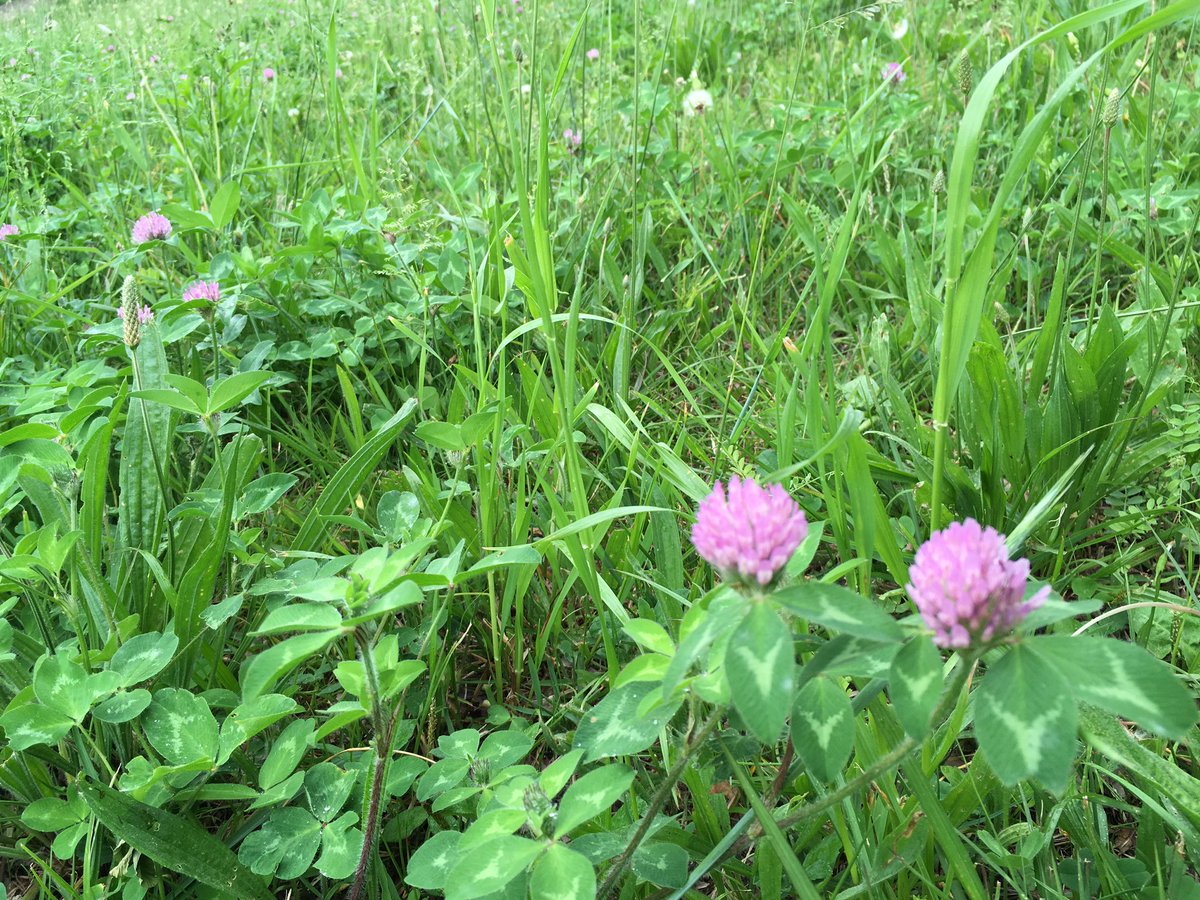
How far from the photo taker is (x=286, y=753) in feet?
3.46

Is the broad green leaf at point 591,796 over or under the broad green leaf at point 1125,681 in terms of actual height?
under

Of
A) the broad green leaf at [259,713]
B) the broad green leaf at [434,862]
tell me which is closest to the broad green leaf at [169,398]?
the broad green leaf at [259,713]

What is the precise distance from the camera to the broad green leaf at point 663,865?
0.88 meters

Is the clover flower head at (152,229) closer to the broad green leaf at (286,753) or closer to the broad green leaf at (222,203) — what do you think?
the broad green leaf at (222,203)

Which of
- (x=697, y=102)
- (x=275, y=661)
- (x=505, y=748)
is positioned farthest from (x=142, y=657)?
(x=697, y=102)

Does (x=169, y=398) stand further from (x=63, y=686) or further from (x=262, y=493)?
(x=63, y=686)

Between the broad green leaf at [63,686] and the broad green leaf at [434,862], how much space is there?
42 centimetres

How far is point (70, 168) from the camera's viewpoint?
9.81 feet

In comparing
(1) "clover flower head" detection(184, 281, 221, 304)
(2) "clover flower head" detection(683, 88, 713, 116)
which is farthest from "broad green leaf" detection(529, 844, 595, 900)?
(2) "clover flower head" detection(683, 88, 713, 116)

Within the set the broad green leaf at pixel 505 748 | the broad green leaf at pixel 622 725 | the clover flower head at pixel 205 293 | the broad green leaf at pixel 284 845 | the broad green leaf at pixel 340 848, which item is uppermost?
the clover flower head at pixel 205 293

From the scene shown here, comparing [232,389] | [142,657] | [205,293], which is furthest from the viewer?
[205,293]

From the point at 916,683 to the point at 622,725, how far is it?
1.01 ft

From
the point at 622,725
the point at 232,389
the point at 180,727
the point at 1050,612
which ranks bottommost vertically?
the point at 180,727

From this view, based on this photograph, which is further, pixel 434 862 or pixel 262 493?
pixel 262 493
